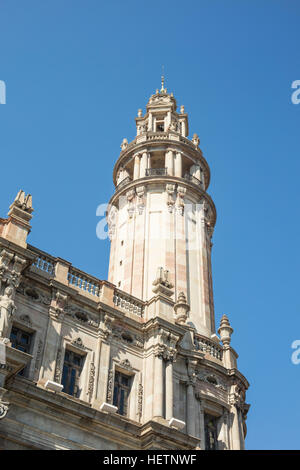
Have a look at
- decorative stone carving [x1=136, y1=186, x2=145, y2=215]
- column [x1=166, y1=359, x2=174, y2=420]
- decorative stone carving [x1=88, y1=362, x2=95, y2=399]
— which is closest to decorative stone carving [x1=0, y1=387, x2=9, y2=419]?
decorative stone carving [x1=88, y1=362, x2=95, y2=399]

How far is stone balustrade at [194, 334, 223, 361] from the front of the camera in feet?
130

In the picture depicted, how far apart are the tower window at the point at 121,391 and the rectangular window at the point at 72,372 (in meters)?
2.22

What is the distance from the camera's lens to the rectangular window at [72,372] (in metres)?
31.4

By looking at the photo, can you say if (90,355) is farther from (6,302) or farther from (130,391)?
(6,302)

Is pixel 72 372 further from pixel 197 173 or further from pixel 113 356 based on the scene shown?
pixel 197 173

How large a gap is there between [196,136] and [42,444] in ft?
125

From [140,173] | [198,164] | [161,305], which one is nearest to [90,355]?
[161,305]

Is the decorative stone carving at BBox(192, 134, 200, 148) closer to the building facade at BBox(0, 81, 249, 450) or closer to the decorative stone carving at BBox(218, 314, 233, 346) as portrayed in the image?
→ the building facade at BBox(0, 81, 249, 450)

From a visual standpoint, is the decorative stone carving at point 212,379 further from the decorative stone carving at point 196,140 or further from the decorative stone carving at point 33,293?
the decorative stone carving at point 196,140

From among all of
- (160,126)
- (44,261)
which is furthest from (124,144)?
(44,261)

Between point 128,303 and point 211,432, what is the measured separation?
873 cm

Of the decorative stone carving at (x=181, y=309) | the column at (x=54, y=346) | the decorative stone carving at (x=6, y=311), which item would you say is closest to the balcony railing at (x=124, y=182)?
the decorative stone carving at (x=181, y=309)

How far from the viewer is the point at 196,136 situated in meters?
59.8

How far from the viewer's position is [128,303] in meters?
37.2
